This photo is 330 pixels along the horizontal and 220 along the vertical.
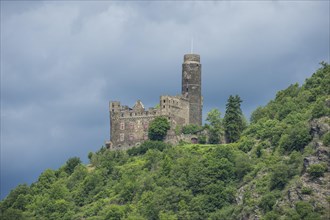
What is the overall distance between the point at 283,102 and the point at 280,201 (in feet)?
103

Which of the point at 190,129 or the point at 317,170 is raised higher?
the point at 190,129

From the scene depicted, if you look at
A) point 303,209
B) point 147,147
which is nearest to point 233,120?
point 147,147

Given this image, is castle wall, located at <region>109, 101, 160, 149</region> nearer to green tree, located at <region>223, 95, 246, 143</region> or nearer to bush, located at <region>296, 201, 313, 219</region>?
green tree, located at <region>223, 95, 246, 143</region>

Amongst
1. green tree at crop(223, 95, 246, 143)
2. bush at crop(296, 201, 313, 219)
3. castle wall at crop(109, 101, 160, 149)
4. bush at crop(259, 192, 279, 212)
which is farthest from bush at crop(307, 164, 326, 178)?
castle wall at crop(109, 101, 160, 149)

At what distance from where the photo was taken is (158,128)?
646ft

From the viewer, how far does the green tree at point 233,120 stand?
19525 cm

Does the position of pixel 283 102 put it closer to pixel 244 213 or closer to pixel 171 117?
pixel 171 117

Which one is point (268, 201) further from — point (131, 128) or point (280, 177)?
point (131, 128)

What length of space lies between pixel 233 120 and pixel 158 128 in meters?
9.76

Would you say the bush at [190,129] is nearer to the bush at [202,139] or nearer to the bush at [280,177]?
the bush at [202,139]

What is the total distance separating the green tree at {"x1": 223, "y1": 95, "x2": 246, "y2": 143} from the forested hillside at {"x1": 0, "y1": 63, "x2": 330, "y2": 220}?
1397 mm

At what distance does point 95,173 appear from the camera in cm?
19462

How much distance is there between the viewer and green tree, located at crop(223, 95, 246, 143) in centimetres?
19525

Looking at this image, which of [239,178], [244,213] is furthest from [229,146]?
[244,213]
